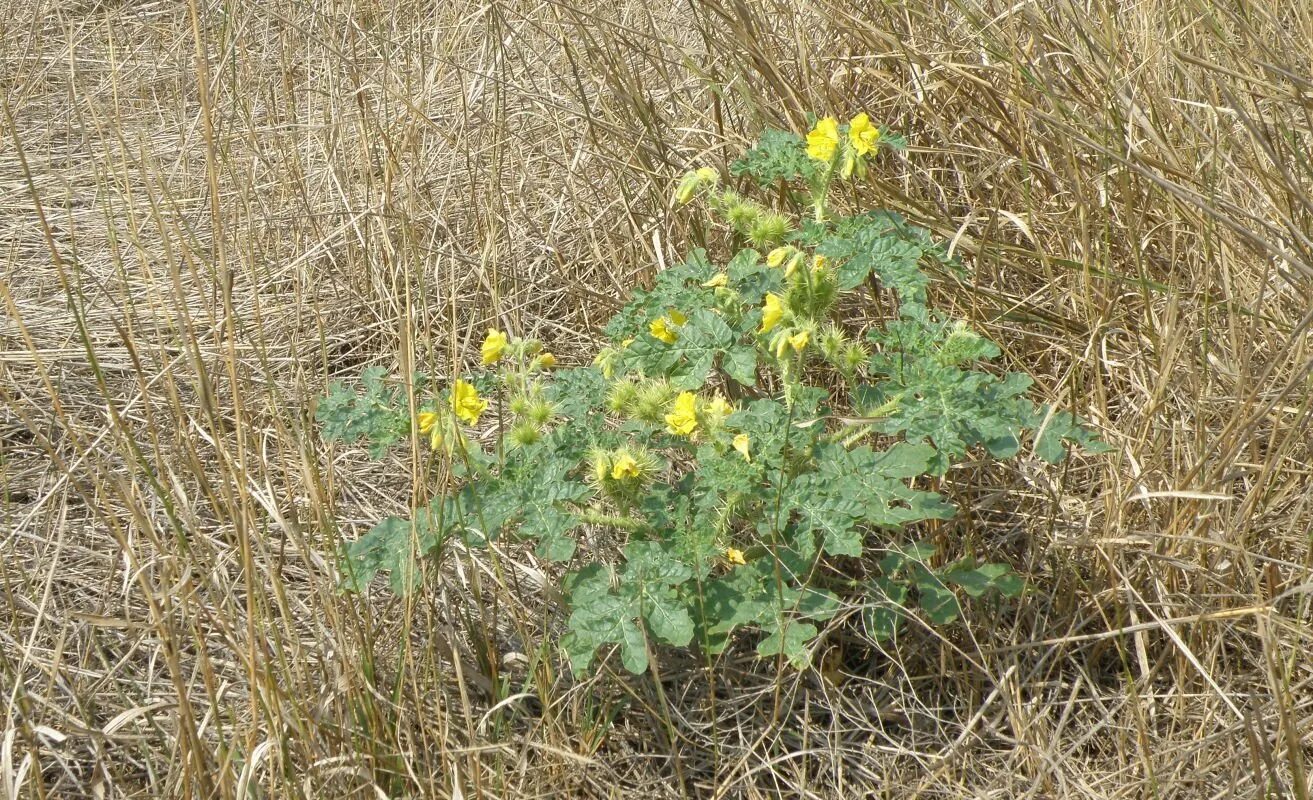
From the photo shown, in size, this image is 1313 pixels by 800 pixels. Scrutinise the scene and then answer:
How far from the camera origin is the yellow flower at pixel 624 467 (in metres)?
1.48

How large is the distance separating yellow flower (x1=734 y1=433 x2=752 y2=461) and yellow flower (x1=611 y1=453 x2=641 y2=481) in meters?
0.14

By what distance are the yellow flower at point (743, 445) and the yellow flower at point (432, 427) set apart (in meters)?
0.40

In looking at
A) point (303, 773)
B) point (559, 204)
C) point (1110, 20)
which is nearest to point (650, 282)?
point (559, 204)

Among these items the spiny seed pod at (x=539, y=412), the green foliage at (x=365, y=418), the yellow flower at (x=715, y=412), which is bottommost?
the yellow flower at (x=715, y=412)

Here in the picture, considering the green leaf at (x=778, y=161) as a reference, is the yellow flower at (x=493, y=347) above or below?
below

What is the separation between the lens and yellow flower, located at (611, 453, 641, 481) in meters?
1.48

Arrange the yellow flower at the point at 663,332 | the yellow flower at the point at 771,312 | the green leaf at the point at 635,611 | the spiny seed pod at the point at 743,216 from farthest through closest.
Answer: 1. the spiny seed pod at the point at 743,216
2. the yellow flower at the point at 663,332
3. the yellow flower at the point at 771,312
4. the green leaf at the point at 635,611

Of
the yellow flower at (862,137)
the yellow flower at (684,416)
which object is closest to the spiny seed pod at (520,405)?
the yellow flower at (684,416)

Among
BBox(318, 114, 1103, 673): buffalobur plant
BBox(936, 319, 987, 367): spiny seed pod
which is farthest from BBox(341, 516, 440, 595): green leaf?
BBox(936, 319, 987, 367): spiny seed pod

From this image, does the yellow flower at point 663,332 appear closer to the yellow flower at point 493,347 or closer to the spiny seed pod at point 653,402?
the spiny seed pod at point 653,402

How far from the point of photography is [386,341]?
8.18ft

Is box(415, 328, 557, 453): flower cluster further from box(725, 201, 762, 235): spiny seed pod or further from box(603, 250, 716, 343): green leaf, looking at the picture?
box(725, 201, 762, 235): spiny seed pod

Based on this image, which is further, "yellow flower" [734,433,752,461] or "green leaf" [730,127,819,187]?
"green leaf" [730,127,819,187]

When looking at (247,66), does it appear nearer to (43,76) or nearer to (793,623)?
(43,76)
